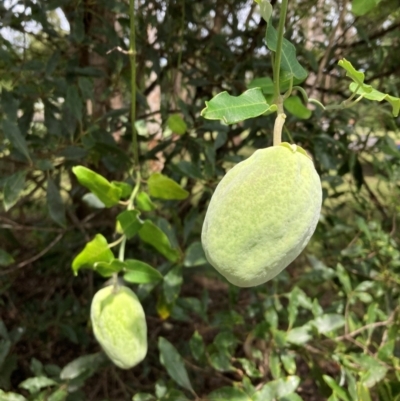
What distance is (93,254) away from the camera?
A: 0.75 meters

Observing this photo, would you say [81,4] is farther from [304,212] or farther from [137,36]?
[304,212]

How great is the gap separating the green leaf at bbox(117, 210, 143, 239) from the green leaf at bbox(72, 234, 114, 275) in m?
0.05

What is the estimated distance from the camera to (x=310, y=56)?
1.28 m

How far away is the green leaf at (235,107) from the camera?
452mm

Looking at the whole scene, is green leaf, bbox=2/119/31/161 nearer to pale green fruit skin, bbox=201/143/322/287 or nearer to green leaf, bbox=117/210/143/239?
green leaf, bbox=117/210/143/239

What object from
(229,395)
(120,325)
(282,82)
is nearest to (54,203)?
(120,325)

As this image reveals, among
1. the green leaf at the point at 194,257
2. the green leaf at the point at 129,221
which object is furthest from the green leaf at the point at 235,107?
the green leaf at the point at 194,257

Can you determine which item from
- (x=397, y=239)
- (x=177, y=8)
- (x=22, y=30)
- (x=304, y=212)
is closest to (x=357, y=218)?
(x=397, y=239)

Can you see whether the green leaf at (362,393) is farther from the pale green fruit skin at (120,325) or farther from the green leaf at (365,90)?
the green leaf at (365,90)

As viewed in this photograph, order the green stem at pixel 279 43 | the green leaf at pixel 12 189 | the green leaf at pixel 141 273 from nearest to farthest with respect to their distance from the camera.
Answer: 1. the green stem at pixel 279 43
2. the green leaf at pixel 141 273
3. the green leaf at pixel 12 189

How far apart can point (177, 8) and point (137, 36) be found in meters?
0.15

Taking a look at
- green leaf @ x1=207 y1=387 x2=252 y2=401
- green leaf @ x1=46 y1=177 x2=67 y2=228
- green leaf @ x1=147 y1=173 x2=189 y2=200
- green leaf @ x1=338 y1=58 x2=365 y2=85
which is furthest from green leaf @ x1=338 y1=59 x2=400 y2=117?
green leaf @ x1=46 y1=177 x2=67 y2=228

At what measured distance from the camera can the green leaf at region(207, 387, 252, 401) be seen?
37.1 inches

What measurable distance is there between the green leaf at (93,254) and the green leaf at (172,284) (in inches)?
11.3
